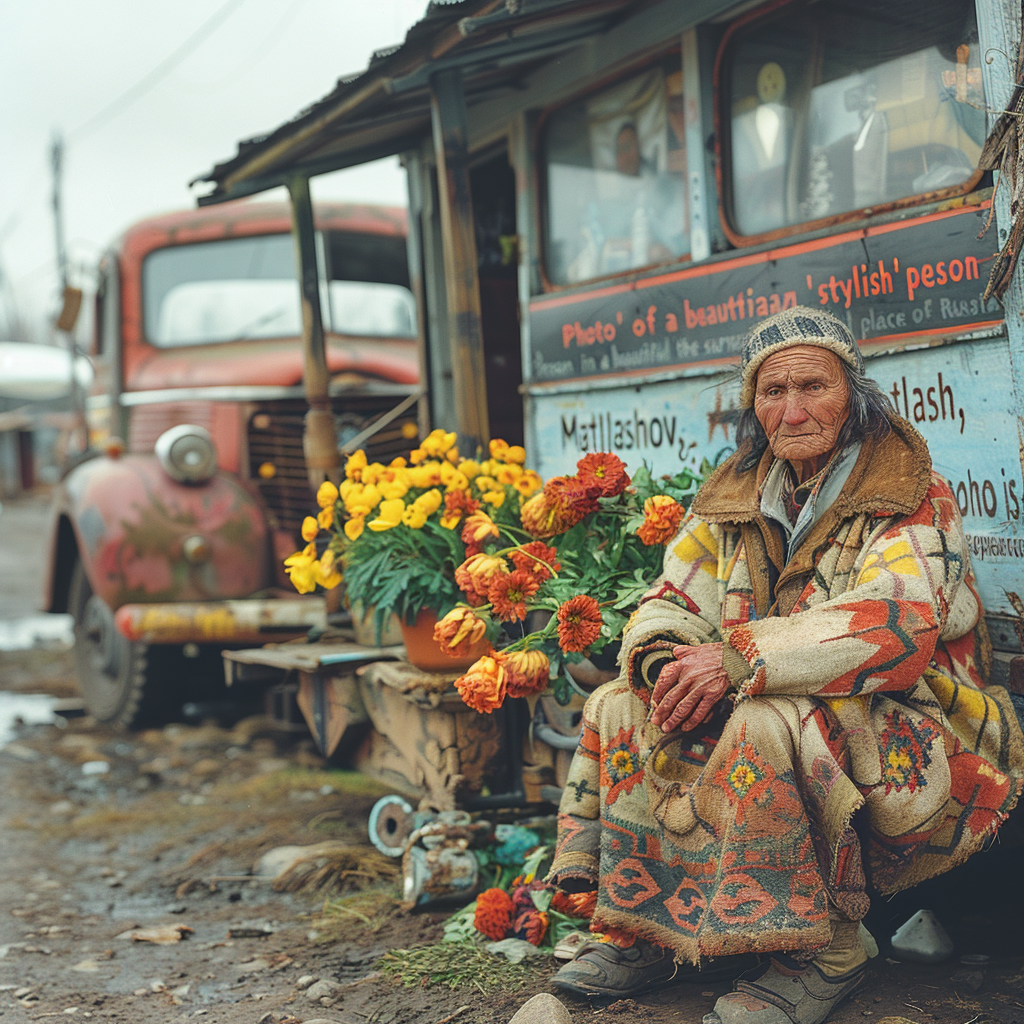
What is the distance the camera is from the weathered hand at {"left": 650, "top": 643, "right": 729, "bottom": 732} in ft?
7.35

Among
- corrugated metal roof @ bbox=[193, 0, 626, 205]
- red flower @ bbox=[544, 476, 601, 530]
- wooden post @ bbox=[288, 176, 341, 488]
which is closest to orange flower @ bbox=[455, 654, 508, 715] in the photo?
red flower @ bbox=[544, 476, 601, 530]

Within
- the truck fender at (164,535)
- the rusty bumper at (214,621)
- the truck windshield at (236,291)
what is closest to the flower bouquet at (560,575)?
the rusty bumper at (214,621)

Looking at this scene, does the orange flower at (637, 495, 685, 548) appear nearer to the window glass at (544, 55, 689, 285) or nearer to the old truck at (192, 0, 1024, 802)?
the old truck at (192, 0, 1024, 802)

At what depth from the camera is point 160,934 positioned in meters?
3.31

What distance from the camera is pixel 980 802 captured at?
7.42 ft

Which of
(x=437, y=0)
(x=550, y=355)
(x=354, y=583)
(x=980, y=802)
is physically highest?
(x=437, y=0)

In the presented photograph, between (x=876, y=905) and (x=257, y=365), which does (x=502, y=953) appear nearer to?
(x=876, y=905)

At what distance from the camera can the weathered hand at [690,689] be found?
2240mm

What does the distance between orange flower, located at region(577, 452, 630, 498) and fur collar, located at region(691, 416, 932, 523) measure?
0.55m

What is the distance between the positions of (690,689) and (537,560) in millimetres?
912

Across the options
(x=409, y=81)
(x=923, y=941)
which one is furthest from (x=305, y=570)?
(x=923, y=941)

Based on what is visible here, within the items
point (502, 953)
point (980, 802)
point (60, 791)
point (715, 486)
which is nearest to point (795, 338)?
point (715, 486)

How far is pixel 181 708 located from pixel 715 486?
14.1 ft

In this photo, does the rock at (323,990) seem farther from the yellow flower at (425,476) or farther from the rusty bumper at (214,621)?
the rusty bumper at (214,621)
